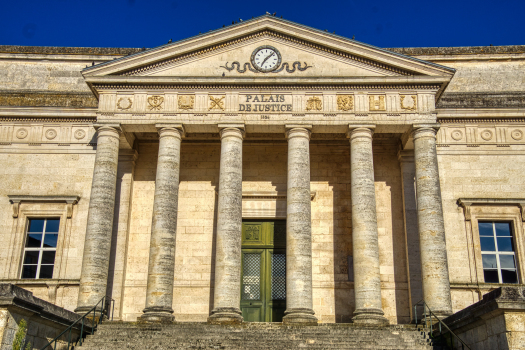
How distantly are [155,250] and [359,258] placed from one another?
254 inches

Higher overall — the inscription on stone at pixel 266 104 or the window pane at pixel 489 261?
the inscription on stone at pixel 266 104

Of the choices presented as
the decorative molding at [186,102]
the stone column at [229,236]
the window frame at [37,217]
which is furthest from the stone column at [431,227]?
the window frame at [37,217]

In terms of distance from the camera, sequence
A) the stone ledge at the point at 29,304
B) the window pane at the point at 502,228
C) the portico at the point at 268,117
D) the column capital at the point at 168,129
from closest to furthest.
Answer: the stone ledge at the point at 29,304 → the portico at the point at 268,117 → the column capital at the point at 168,129 → the window pane at the point at 502,228

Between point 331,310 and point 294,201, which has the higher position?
point 294,201

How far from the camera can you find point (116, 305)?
21234 millimetres

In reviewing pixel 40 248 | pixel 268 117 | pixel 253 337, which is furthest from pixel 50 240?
pixel 253 337

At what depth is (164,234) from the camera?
63.7ft

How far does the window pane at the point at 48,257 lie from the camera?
72.8 feet

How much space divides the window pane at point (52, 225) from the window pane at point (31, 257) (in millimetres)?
917

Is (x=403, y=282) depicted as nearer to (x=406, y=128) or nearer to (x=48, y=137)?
(x=406, y=128)

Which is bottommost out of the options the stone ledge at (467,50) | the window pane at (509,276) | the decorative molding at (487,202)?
the window pane at (509,276)

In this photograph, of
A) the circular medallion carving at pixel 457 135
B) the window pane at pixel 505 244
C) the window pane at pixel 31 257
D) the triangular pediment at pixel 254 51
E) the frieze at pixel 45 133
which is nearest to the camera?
the triangular pediment at pixel 254 51

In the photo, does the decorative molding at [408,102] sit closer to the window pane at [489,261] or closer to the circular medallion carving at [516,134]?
the circular medallion carving at [516,134]

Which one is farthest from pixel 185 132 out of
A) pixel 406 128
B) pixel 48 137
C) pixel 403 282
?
pixel 403 282
